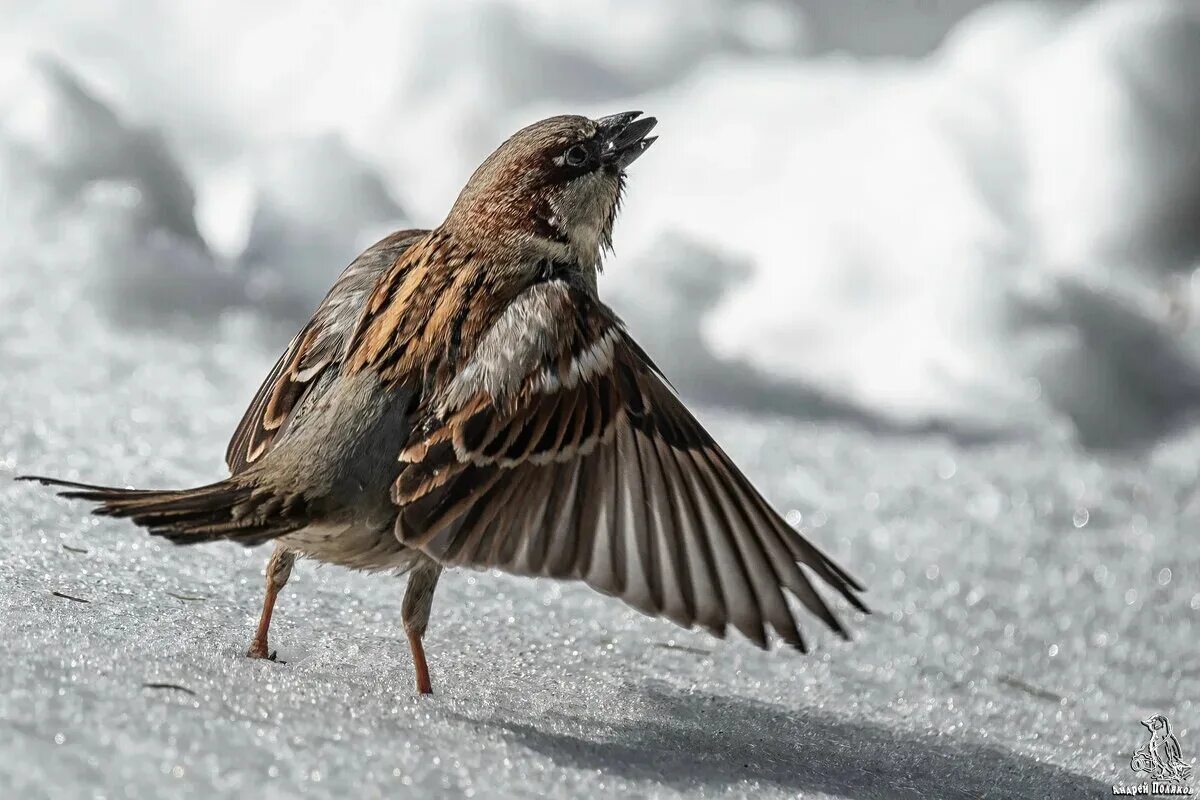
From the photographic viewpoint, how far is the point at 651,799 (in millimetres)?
2523

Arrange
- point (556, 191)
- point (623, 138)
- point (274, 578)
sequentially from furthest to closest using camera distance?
point (623, 138)
point (556, 191)
point (274, 578)

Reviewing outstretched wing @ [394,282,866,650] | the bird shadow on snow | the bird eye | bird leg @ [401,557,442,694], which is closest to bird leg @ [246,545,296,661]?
bird leg @ [401,557,442,694]

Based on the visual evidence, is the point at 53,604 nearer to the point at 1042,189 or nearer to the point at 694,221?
the point at 694,221

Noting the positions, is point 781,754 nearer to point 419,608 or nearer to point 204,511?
point 419,608

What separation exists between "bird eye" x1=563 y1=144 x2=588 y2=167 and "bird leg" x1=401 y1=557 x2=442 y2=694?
118 cm

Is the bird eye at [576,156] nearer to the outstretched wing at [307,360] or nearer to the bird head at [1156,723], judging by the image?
the outstretched wing at [307,360]

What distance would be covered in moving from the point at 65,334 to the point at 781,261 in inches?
119

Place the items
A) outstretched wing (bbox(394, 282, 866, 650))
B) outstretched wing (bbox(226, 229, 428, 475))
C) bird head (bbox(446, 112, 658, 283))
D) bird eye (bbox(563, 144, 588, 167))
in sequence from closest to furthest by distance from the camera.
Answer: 1. outstretched wing (bbox(394, 282, 866, 650))
2. outstretched wing (bbox(226, 229, 428, 475))
3. bird head (bbox(446, 112, 658, 283))
4. bird eye (bbox(563, 144, 588, 167))

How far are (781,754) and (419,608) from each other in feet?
2.84

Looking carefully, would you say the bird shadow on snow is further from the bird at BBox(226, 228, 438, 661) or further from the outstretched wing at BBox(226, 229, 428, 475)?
the outstretched wing at BBox(226, 229, 428, 475)

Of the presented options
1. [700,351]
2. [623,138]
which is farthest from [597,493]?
[700,351]

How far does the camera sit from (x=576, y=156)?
3.71 meters

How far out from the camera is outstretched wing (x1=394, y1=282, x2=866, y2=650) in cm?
285

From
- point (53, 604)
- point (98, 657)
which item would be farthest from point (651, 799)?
point (53, 604)
